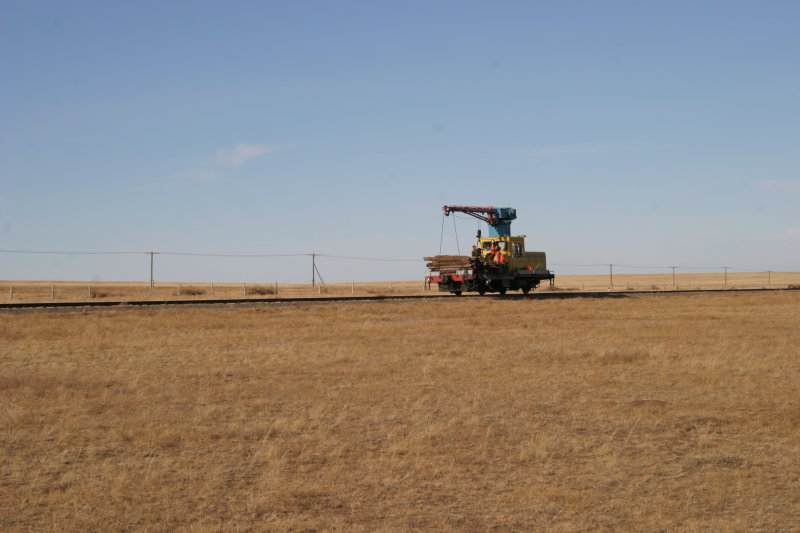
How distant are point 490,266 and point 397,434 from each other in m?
29.9

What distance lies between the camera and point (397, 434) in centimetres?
894

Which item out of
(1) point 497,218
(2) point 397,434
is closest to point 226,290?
(1) point 497,218

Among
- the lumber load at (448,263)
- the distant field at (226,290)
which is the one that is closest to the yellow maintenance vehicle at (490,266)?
the lumber load at (448,263)

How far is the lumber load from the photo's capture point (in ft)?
126

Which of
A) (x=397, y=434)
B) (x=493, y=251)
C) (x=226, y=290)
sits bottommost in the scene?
(x=397, y=434)

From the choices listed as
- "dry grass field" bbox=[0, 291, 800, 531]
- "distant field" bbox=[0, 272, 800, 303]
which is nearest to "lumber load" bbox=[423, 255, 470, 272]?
"distant field" bbox=[0, 272, 800, 303]

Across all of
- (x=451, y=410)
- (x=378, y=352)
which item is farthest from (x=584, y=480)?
(x=378, y=352)

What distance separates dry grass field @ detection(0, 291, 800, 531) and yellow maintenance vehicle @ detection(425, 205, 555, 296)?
1918 centimetres

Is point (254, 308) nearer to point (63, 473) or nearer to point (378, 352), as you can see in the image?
point (378, 352)

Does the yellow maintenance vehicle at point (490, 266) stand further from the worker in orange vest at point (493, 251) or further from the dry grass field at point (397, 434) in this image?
the dry grass field at point (397, 434)

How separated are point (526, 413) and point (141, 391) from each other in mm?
6075

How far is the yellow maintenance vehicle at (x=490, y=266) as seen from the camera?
38.2 meters

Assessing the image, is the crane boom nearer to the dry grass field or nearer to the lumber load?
the lumber load

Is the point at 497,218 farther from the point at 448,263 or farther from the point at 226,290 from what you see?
the point at 226,290
